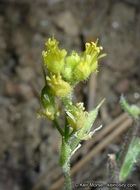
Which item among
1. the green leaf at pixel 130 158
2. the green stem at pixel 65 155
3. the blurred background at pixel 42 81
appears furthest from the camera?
the blurred background at pixel 42 81

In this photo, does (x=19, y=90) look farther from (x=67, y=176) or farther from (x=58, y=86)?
(x=58, y=86)

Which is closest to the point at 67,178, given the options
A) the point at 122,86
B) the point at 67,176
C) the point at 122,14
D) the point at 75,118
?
the point at 67,176

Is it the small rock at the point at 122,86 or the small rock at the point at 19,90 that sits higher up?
the small rock at the point at 19,90

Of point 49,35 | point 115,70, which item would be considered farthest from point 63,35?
point 115,70

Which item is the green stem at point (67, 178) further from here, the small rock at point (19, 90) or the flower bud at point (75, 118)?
the small rock at point (19, 90)

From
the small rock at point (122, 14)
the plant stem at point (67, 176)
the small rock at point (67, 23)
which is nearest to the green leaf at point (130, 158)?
the plant stem at point (67, 176)

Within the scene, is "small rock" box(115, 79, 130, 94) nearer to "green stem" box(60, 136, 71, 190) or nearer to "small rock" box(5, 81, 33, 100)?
"small rock" box(5, 81, 33, 100)
